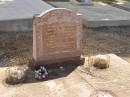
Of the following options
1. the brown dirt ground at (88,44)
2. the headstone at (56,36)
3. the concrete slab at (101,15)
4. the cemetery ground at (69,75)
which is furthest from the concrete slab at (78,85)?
the concrete slab at (101,15)

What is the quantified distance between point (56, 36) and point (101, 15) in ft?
15.7

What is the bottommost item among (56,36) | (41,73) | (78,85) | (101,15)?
(78,85)

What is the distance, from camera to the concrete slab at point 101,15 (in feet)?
32.0

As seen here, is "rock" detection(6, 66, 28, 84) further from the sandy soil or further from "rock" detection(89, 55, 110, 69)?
the sandy soil

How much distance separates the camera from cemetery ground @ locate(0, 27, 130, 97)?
17.3 feet

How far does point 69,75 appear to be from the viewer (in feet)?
19.4

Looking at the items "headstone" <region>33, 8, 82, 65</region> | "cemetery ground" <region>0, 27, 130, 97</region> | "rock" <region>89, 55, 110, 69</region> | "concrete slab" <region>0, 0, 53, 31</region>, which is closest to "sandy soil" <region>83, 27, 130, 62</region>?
"cemetery ground" <region>0, 27, 130, 97</region>

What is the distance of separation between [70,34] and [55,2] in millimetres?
6510

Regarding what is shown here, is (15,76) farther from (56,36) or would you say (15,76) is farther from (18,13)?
(18,13)

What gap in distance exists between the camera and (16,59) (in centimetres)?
691

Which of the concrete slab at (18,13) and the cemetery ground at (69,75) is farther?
the concrete slab at (18,13)

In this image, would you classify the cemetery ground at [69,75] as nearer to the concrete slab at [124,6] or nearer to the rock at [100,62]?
the rock at [100,62]

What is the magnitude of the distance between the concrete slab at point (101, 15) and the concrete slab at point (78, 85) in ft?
12.2

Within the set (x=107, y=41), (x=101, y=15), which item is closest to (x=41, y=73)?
(x=107, y=41)
